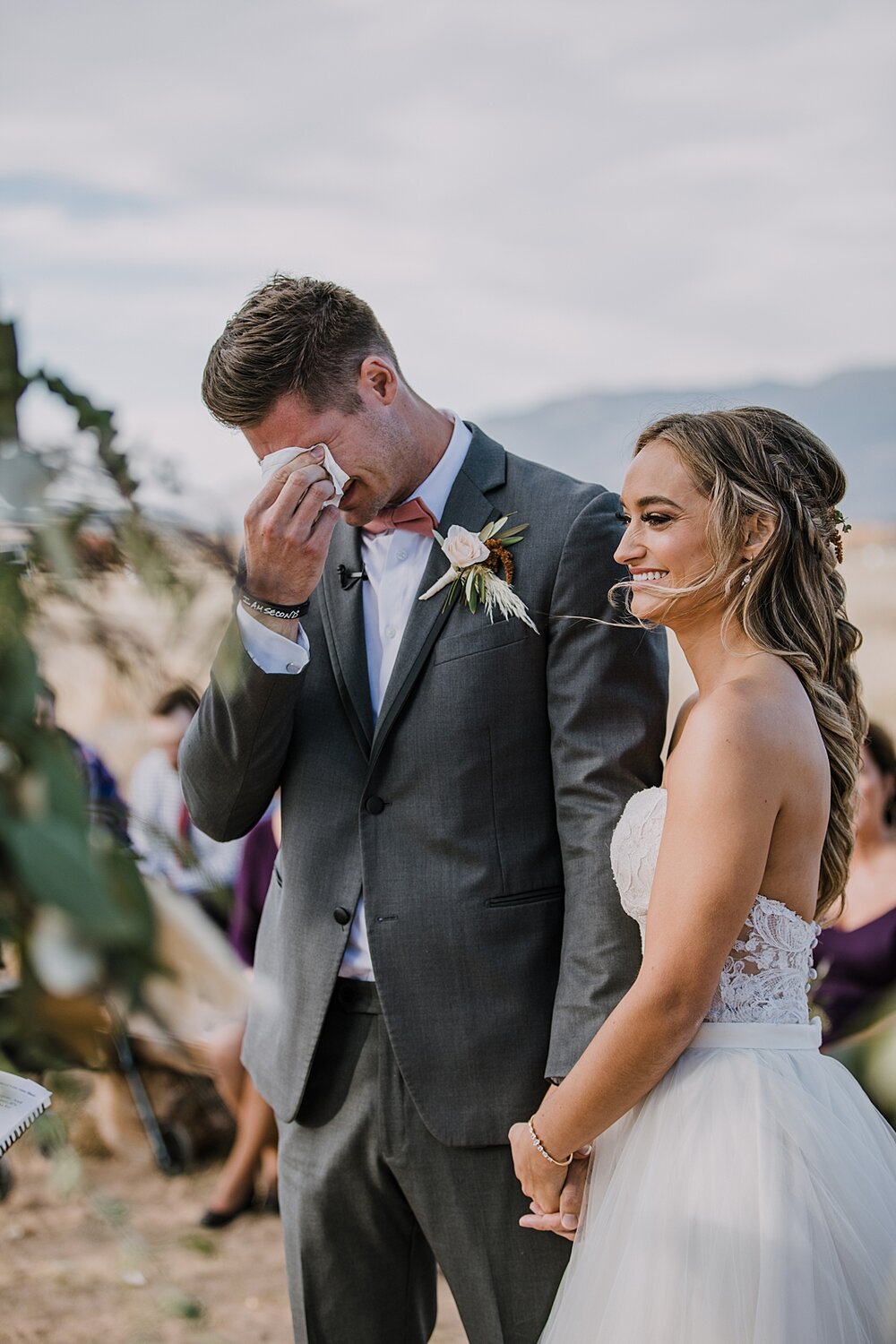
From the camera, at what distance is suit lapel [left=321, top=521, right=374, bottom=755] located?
211 centimetres

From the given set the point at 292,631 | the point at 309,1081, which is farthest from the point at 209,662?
the point at 309,1081

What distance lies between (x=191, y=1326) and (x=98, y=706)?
324mm

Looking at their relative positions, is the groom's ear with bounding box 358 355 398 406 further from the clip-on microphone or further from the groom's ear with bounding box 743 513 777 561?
the groom's ear with bounding box 743 513 777 561

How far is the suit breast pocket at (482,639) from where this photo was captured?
2021 millimetres

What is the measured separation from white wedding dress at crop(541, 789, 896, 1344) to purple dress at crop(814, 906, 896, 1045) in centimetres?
210

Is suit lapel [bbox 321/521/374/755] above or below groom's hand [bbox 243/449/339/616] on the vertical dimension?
below

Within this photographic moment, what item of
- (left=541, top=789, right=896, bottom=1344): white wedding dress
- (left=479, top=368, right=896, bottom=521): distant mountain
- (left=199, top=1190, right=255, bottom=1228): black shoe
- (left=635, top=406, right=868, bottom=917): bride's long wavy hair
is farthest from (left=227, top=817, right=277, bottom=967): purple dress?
(left=635, top=406, right=868, bottom=917): bride's long wavy hair

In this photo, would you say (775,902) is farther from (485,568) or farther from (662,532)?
(485,568)

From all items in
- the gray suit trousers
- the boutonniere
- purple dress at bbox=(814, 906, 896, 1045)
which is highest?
the boutonniere

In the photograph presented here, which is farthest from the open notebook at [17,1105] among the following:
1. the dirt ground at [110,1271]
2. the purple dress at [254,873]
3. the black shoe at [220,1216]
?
the black shoe at [220,1216]

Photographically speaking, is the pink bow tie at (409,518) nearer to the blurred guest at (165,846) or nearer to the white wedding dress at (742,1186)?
the white wedding dress at (742,1186)

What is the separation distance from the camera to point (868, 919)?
4.00 metres

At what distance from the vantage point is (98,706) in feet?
1.76

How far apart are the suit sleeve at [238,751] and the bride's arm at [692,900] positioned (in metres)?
0.67
